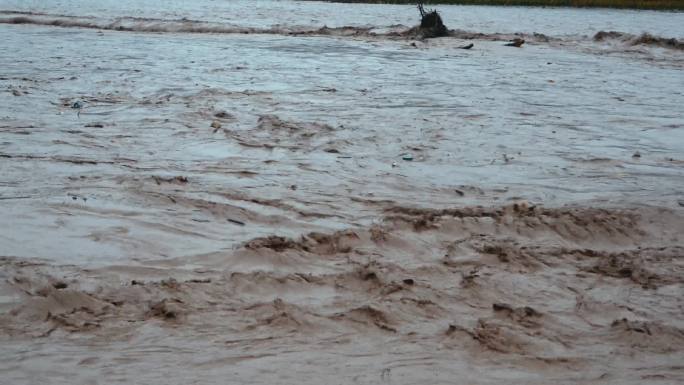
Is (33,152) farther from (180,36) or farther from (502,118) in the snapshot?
(180,36)

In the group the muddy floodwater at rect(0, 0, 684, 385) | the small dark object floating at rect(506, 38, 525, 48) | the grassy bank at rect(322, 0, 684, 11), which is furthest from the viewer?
the grassy bank at rect(322, 0, 684, 11)

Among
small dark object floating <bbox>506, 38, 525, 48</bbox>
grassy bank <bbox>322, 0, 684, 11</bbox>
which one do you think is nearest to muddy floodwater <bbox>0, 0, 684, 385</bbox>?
small dark object floating <bbox>506, 38, 525, 48</bbox>

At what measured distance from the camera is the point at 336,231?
4102mm

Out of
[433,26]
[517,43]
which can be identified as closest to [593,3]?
[433,26]

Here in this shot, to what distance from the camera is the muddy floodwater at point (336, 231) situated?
281 cm

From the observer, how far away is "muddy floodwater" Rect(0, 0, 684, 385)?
9.23 feet

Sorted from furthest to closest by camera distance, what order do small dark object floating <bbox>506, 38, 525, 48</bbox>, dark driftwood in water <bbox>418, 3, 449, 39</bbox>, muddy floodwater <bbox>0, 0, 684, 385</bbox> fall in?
dark driftwood in water <bbox>418, 3, 449, 39</bbox> → small dark object floating <bbox>506, 38, 525, 48</bbox> → muddy floodwater <bbox>0, 0, 684, 385</bbox>

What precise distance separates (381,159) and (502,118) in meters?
2.32

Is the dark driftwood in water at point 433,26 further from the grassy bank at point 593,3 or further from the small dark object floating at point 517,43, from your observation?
the grassy bank at point 593,3

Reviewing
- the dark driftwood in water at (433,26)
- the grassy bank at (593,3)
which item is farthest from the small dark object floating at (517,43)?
the grassy bank at (593,3)

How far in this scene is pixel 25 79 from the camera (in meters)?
8.89

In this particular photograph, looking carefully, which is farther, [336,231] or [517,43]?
[517,43]

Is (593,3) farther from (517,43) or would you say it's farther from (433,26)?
(517,43)

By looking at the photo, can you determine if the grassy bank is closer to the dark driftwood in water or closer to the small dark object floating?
the dark driftwood in water
